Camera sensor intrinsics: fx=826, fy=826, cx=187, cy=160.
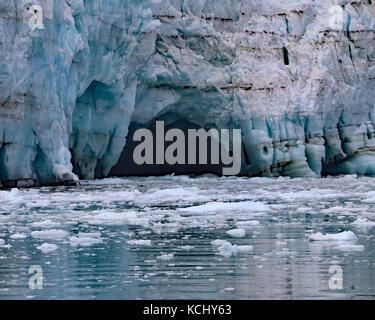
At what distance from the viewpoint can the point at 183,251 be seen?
21.4 feet

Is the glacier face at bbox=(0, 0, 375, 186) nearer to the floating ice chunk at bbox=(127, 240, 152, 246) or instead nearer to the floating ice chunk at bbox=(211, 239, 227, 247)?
the floating ice chunk at bbox=(127, 240, 152, 246)

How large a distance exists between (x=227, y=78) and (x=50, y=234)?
15.7 m

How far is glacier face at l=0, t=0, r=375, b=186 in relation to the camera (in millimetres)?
19422

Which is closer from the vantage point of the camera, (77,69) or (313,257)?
(313,257)

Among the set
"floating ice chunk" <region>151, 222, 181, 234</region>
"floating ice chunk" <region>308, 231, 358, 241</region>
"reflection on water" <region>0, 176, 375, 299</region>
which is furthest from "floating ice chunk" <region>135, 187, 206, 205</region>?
"floating ice chunk" <region>308, 231, 358, 241</region>

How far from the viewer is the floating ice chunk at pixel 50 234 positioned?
24.8 feet

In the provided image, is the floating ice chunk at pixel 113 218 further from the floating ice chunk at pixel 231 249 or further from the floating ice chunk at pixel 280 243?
the floating ice chunk at pixel 231 249

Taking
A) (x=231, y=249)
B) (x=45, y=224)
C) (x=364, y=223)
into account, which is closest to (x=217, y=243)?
(x=231, y=249)

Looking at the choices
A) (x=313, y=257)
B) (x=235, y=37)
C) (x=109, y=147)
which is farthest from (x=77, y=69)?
(x=313, y=257)

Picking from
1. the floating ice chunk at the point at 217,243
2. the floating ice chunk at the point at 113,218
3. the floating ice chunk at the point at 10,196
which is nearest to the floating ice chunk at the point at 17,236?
the floating ice chunk at the point at 113,218

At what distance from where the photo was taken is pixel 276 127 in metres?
23.3

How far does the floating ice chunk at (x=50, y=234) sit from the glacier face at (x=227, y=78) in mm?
9625
